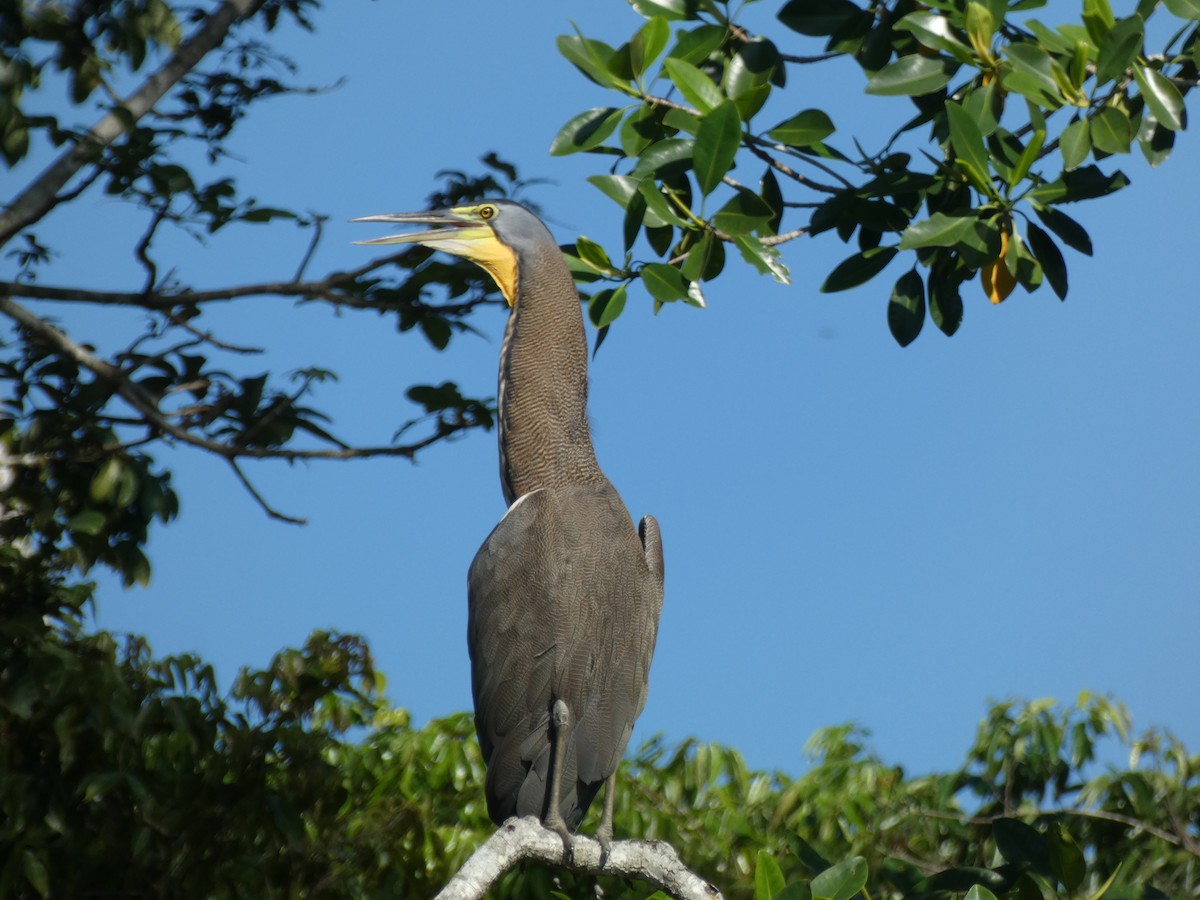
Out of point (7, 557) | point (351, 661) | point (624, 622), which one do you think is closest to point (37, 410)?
point (7, 557)

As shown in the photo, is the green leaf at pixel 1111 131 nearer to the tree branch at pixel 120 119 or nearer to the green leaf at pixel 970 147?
the green leaf at pixel 970 147

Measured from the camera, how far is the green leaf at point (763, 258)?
256 centimetres

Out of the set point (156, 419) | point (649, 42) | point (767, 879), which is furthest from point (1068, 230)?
point (156, 419)

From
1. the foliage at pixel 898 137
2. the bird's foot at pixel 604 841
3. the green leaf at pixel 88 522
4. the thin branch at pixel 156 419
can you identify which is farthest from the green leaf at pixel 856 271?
the green leaf at pixel 88 522

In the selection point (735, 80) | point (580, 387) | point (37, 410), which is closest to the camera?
point (735, 80)

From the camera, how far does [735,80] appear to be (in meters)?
2.68

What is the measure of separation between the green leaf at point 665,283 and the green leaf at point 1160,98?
938 mm

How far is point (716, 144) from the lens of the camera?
7.98 feet

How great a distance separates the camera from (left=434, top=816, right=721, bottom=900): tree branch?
81.0 inches

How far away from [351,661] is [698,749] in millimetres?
1408

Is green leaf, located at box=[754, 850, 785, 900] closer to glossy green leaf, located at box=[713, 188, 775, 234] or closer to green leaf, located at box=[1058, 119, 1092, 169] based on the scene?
glossy green leaf, located at box=[713, 188, 775, 234]

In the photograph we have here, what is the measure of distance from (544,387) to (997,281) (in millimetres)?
1040

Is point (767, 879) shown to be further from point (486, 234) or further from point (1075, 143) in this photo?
point (486, 234)

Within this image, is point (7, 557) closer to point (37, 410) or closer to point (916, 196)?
point (37, 410)
